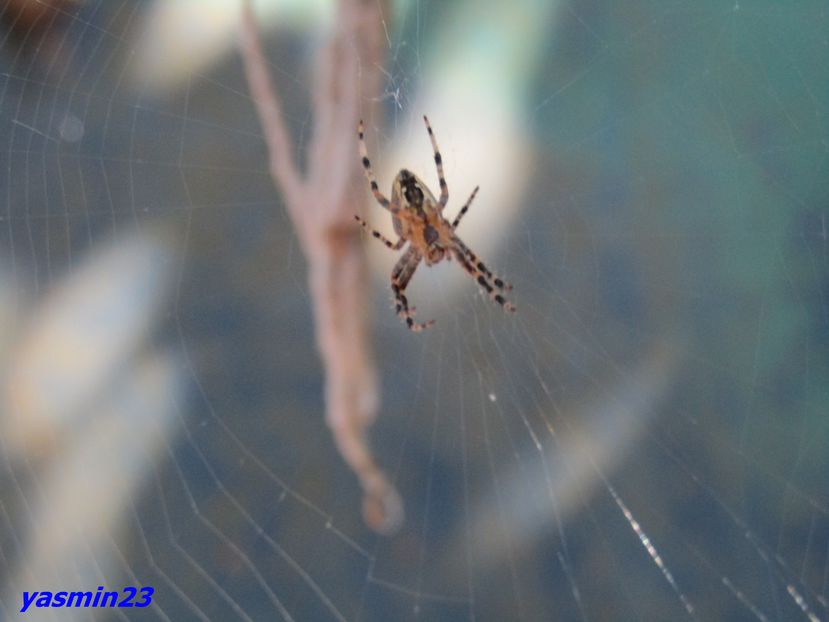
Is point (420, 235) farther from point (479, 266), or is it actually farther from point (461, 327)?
point (461, 327)

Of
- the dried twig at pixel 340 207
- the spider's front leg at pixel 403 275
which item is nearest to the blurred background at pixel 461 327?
the dried twig at pixel 340 207

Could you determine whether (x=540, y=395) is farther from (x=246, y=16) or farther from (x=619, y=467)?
(x=246, y=16)

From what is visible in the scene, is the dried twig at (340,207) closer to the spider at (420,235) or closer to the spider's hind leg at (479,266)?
the spider at (420,235)

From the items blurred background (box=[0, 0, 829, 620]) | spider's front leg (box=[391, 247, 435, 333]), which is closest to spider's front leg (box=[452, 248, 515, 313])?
spider's front leg (box=[391, 247, 435, 333])

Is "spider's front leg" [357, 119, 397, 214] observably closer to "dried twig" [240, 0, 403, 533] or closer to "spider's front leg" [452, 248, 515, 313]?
"dried twig" [240, 0, 403, 533]

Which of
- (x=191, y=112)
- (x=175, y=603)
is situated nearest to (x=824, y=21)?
(x=191, y=112)
